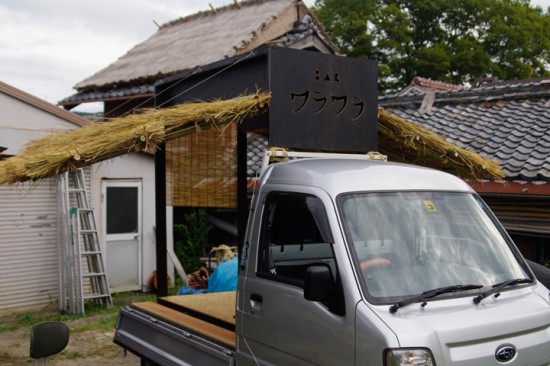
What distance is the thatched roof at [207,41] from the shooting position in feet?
51.0

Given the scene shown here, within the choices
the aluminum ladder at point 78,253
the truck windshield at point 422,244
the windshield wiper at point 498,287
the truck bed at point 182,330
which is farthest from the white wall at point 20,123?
the windshield wiper at point 498,287

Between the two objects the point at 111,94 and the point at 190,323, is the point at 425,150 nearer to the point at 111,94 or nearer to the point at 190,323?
the point at 190,323

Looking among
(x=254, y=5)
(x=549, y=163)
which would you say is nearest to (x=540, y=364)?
(x=549, y=163)

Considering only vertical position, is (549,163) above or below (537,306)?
above

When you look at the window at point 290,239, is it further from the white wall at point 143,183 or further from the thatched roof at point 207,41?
the thatched roof at point 207,41

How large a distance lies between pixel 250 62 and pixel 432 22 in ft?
91.0

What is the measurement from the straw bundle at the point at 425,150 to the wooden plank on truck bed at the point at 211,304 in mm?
2315

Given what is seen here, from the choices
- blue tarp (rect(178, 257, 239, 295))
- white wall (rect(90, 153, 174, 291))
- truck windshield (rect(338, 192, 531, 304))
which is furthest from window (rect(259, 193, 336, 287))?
white wall (rect(90, 153, 174, 291))

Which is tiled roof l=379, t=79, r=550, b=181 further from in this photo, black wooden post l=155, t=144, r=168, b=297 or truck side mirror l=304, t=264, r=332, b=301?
truck side mirror l=304, t=264, r=332, b=301

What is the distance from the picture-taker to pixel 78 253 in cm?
1077

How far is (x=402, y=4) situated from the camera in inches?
1242

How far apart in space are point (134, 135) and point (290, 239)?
1.53 m

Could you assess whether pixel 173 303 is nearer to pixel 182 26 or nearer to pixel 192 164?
pixel 192 164

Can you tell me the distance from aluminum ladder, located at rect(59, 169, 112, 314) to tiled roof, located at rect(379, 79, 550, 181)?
6532 mm
